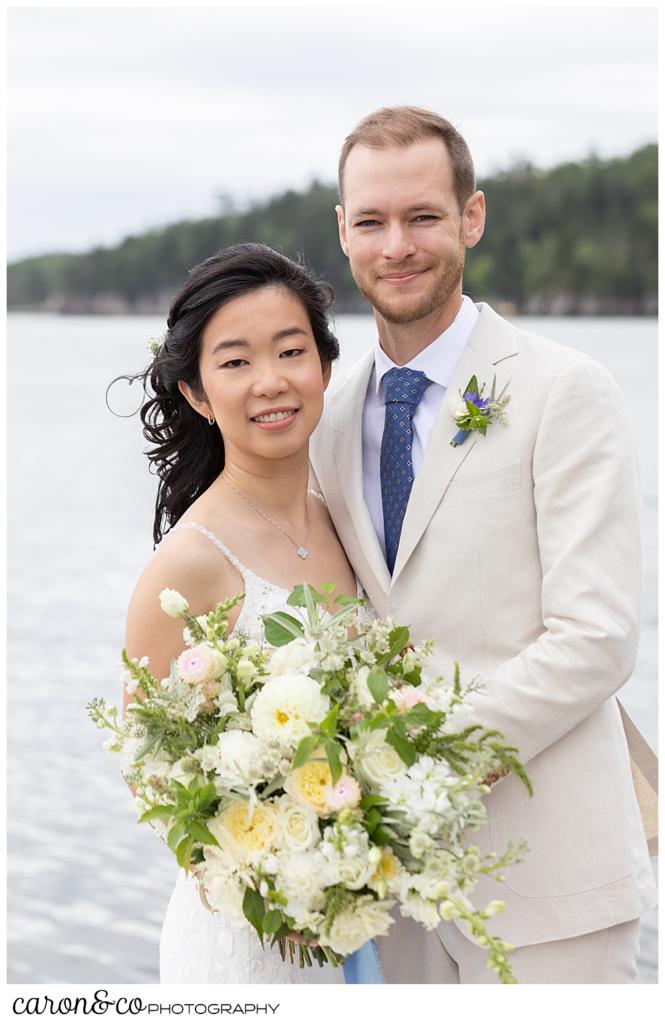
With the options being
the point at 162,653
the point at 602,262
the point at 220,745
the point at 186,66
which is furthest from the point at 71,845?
the point at 602,262

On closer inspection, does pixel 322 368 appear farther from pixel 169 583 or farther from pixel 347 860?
pixel 347 860

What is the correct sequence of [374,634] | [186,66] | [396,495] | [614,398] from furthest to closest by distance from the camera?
[186,66] → [396,495] → [614,398] → [374,634]

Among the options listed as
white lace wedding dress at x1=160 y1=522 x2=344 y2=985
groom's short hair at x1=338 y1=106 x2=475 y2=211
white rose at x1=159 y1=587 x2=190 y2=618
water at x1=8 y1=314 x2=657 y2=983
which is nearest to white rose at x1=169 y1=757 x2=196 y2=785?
white rose at x1=159 y1=587 x2=190 y2=618

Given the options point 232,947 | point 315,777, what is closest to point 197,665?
point 315,777

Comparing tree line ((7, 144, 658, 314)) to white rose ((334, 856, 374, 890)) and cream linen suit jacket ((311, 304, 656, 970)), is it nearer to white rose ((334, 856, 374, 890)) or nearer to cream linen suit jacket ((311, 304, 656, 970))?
cream linen suit jacket ((311, 304, 656, 970))

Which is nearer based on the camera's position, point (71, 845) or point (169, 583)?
point (169, 583)

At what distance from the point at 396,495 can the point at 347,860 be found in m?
1.24

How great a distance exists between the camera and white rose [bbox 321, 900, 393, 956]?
2.51m

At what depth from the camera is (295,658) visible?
102 inches

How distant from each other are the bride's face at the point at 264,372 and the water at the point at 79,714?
4509 mm

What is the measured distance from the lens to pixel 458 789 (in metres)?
2.51

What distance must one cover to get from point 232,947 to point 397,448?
144 centimetres

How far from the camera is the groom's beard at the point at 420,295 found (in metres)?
3.42

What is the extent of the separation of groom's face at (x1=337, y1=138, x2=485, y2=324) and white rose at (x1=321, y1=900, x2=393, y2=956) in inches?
65.0
